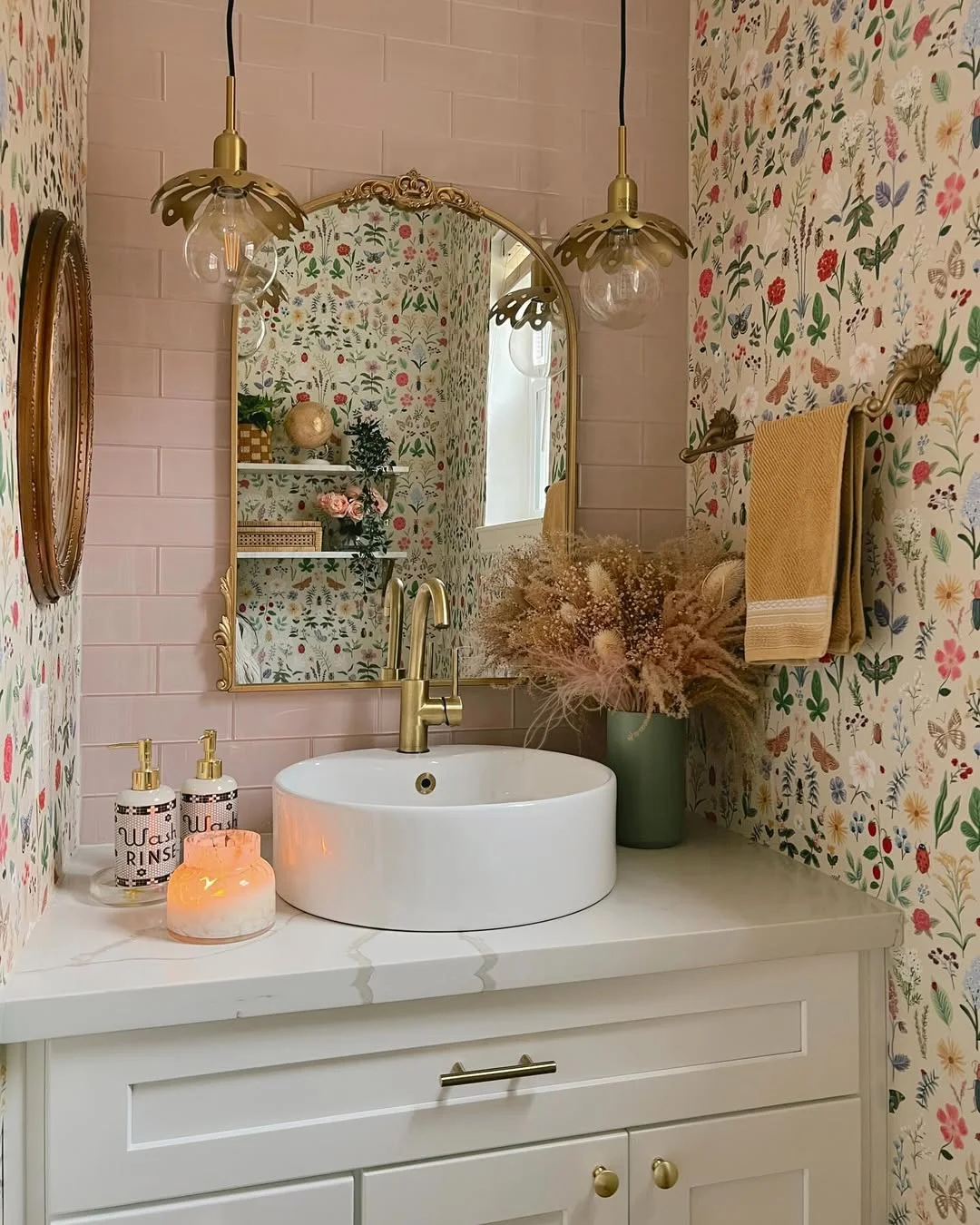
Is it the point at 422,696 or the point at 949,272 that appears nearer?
the point at 949,272

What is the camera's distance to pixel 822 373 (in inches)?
61.4

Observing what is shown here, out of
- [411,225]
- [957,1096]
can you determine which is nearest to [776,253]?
[411,225]

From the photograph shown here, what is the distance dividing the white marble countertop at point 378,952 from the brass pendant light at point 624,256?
2.80 feet

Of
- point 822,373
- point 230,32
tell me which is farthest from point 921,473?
point 230,32

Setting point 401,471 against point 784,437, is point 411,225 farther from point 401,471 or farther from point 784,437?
point 784,437

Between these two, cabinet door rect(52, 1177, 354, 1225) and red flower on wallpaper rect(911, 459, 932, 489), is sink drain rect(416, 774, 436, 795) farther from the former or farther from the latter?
red flower on wallpaper rect(911, 459, 932, 489)

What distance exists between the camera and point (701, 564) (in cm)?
172

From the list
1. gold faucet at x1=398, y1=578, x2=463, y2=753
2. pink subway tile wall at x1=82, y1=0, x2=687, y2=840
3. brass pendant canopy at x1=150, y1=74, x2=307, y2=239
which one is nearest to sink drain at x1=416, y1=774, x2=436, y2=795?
gold faucet at x1=398, y1=578, x2=463, y2=753

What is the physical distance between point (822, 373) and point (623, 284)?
32 cm

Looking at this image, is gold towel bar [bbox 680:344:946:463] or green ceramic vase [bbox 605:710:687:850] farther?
green ceramic vase [bbox 605:710:687:850]

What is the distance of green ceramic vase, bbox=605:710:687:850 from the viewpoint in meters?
1.70

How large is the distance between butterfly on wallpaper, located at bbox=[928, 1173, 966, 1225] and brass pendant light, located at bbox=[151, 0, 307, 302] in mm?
1505

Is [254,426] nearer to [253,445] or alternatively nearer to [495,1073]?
[253,445]

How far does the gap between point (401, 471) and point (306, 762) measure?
525 millimetres
